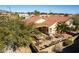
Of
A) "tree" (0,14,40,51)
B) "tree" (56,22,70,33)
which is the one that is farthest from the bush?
"tree" (0,14,40,51)

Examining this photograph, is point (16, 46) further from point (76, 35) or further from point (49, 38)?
point (76, 35)

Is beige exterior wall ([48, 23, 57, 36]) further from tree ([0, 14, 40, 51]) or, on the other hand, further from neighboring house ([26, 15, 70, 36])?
tree ([0, 14, 40, 51])

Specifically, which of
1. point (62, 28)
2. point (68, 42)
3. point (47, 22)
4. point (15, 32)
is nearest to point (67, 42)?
point (68, 42)

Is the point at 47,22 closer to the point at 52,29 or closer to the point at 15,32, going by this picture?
the point at 52,29

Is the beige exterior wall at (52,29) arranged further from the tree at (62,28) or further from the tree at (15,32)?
the tree at (15,32)

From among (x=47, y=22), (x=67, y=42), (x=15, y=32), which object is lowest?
(x=67, y=42)

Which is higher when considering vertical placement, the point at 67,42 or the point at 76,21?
the point at 76,21
